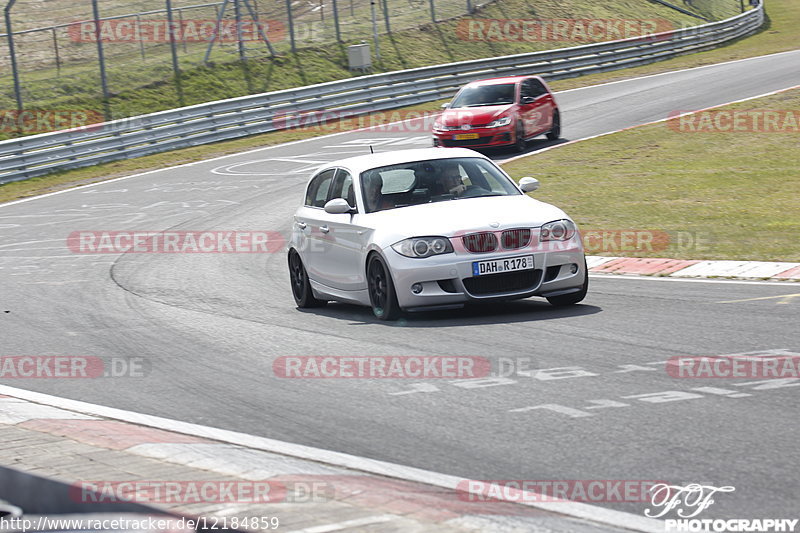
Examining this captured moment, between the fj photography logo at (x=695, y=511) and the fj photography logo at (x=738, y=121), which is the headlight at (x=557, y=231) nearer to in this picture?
the fj photography logo at (x=695, y=511)

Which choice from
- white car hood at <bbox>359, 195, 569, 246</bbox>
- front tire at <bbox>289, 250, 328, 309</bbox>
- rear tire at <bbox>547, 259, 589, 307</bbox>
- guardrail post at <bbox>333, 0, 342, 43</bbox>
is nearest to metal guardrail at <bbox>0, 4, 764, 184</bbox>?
guardrail post at <bbox>333, 0, 342, 43</bbox>

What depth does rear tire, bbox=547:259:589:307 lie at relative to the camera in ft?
34.7

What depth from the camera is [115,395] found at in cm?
838

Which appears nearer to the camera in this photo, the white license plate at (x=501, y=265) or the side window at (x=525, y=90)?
the white license plate at (x=501, y=265)

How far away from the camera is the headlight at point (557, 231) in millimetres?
10367

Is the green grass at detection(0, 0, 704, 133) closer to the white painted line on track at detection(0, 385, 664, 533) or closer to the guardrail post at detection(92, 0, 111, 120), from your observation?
the guardrail post at detection(92, 0, 111, 120)

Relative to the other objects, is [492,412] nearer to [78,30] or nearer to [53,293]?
[53,293]

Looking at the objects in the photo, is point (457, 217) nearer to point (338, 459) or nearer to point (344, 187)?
point (344, 187)

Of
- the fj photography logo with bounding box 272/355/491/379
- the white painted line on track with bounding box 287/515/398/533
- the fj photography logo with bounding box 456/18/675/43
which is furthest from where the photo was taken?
the fj photography logo with bounding box 456/18/675/43

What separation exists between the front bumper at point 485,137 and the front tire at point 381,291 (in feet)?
46.2

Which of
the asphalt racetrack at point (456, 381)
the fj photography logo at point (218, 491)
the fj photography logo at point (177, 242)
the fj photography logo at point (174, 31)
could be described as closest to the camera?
the fj photography logo at point (218, 491)

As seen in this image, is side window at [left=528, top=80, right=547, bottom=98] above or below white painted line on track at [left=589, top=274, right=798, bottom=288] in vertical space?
above

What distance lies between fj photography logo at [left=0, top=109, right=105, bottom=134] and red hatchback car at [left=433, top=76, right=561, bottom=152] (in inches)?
403

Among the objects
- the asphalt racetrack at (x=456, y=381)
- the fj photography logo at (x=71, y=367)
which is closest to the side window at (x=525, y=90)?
the asphalt racetrack at (x=456, y=381)
